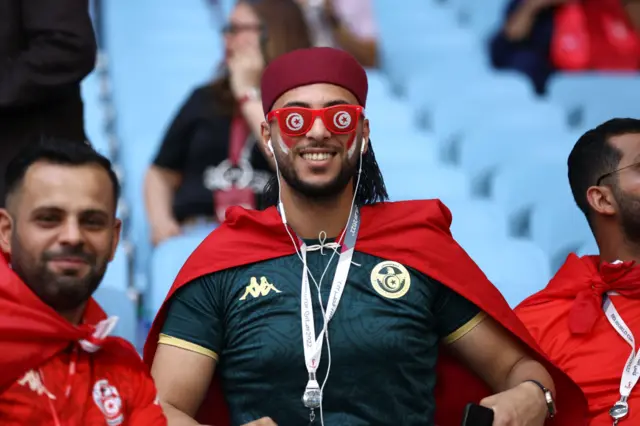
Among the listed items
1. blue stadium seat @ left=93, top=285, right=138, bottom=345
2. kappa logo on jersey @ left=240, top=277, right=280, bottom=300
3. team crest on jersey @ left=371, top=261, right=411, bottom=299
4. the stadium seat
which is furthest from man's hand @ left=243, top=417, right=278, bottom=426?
the stadium seat

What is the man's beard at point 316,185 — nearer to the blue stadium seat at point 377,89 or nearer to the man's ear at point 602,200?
the man's ear at point 602,200

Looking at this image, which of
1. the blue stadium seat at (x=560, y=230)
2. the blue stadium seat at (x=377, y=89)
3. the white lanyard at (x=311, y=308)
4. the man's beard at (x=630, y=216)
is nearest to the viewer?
the white lanyard at (x=311, y=308)

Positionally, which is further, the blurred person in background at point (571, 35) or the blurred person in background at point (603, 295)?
the blurred person in background at point (571, 35)

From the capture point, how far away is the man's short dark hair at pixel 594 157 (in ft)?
13.7

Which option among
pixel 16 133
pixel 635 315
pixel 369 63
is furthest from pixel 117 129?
pixel 635 315

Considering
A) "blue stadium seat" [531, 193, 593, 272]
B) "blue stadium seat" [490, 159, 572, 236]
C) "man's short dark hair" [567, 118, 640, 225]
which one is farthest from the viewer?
"blue stadium seat" [490, 159, 572, 236]

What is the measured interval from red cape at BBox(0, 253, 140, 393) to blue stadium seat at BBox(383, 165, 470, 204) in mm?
3430

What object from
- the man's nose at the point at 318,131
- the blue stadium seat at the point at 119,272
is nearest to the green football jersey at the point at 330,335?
the man's nose at the point at 318,131

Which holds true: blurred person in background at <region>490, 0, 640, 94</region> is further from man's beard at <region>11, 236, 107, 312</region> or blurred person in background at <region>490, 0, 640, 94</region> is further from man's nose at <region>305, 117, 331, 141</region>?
man's beard at <region>11, 236, 107, 312</region>

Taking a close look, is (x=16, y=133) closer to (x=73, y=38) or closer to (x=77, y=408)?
(x=73, y=38)

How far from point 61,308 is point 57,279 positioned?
0.34 feet

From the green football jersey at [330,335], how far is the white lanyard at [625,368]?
471 millimetres

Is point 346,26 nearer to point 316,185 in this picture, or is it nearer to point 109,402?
point 316,185

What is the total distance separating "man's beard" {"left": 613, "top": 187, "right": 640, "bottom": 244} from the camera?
405 centimetres
